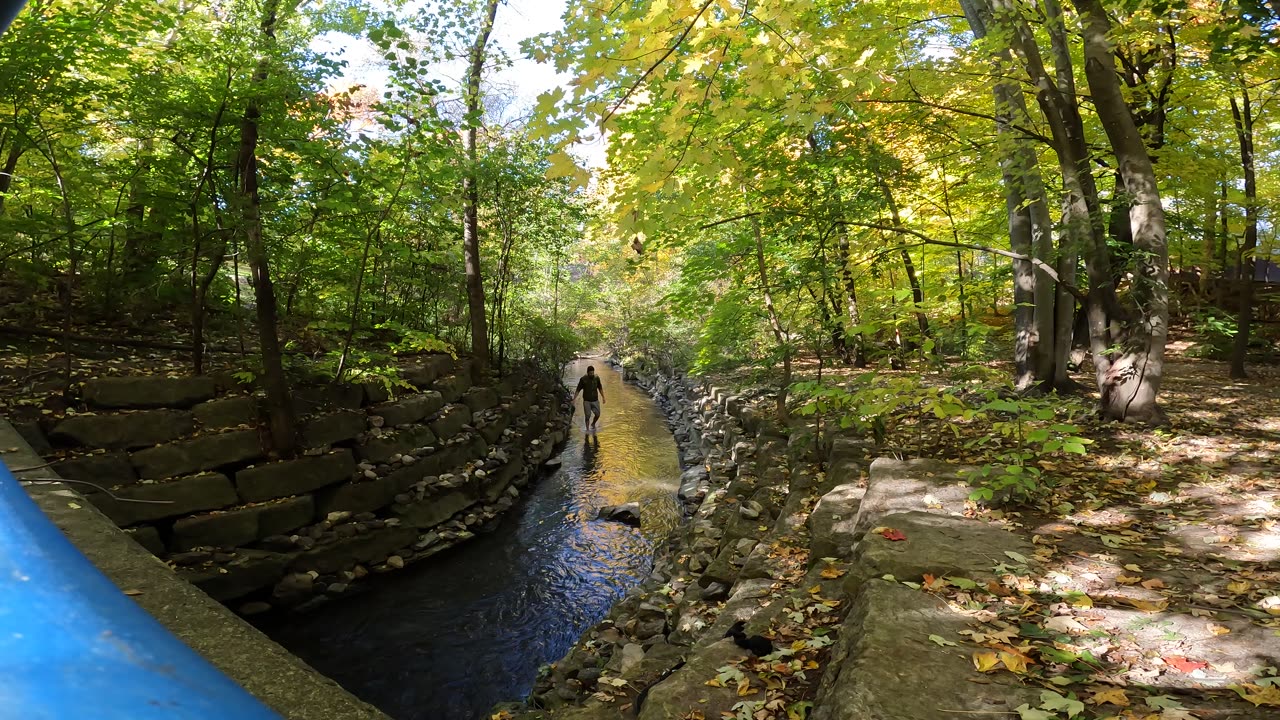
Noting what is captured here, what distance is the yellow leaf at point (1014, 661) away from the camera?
183 cm

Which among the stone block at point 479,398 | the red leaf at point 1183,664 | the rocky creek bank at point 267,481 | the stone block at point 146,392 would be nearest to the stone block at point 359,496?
the rocky creek bank at point 267,481

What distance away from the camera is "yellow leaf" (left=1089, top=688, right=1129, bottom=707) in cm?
164

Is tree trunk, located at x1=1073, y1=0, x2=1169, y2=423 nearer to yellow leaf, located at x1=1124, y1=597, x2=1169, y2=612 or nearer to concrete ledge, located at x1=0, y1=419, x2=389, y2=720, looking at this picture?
yellow leaf, located at x1=1124, y1=597, x2=1169, y2=612

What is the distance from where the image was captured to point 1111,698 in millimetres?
1648

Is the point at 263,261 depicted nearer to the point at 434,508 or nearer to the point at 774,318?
the point at 434,508

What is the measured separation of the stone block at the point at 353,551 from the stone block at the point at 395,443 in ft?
3.05

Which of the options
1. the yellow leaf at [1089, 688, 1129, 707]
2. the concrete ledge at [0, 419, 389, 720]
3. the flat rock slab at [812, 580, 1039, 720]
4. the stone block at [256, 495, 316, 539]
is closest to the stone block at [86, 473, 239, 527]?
the stone block at [256, 495, 316, 539]

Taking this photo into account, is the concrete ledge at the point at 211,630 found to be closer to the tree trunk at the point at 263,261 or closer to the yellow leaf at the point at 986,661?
the yellow leaf at the point at 986,661

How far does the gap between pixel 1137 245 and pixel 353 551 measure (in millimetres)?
7691

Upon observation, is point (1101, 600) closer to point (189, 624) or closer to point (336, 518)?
point (189, 624)

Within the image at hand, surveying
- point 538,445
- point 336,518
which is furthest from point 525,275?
point 336,518

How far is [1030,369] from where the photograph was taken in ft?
20.1

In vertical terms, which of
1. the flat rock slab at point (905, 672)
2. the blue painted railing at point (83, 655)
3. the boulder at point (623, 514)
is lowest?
the boulder at point (623, 514)

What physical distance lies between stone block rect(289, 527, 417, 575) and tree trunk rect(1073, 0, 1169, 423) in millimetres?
7038
